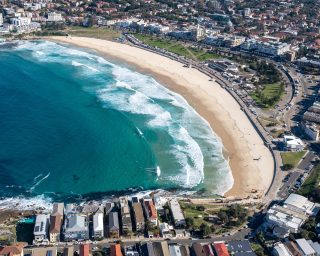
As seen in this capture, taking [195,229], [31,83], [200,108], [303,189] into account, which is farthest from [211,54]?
[195,229]

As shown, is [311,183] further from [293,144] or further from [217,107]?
[217,107]

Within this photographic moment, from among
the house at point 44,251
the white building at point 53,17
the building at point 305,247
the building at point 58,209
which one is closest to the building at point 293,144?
the building at point 305,247

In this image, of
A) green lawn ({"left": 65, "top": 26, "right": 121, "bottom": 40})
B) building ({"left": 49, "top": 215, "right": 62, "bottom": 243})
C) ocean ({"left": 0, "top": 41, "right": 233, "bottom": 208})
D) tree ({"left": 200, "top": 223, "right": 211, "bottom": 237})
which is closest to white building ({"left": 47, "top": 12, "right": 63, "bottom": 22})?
green lawn ({"left": 65, "top": 26, "right": 121, "bottom": 40})

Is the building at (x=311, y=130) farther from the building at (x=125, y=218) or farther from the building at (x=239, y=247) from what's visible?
the building at (x=125, y=218)

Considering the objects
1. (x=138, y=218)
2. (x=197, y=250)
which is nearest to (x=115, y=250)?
(x=138, y=218)

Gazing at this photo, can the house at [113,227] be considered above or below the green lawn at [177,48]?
below

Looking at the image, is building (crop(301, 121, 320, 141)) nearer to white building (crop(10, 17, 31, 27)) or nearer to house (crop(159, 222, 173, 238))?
house (crop(159, 222, 173, 238))
